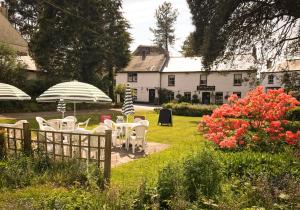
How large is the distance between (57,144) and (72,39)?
26380 millimetres

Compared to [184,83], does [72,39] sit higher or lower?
higher

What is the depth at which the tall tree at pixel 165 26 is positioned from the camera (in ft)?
223

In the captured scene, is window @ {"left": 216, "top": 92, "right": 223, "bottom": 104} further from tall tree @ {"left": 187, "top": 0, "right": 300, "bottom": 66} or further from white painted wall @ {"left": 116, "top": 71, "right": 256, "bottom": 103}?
→ tall tree @ {"left": 187, "top": 0, "right": 300, "bottom": 66}

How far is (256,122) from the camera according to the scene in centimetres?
1152

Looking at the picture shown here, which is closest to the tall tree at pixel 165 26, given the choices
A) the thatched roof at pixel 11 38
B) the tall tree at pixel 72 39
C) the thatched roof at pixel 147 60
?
the thatched roof at pixel 147 60

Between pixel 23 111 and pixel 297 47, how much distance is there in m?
21.0

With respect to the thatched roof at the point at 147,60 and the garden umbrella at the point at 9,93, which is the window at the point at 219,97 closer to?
the thatched roof at the point at 147,60

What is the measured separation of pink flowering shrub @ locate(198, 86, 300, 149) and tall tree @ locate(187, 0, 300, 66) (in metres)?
9.00

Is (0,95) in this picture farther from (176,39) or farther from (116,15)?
(176,39)

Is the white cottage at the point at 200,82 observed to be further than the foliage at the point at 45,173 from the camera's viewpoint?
Yes

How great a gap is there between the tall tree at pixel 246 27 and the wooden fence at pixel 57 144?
14.0 m

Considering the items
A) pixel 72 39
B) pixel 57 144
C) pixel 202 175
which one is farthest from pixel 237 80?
pixel 202 175

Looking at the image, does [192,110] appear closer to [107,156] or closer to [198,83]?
[198,83]

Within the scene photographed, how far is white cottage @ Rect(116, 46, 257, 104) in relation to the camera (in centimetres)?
4597
